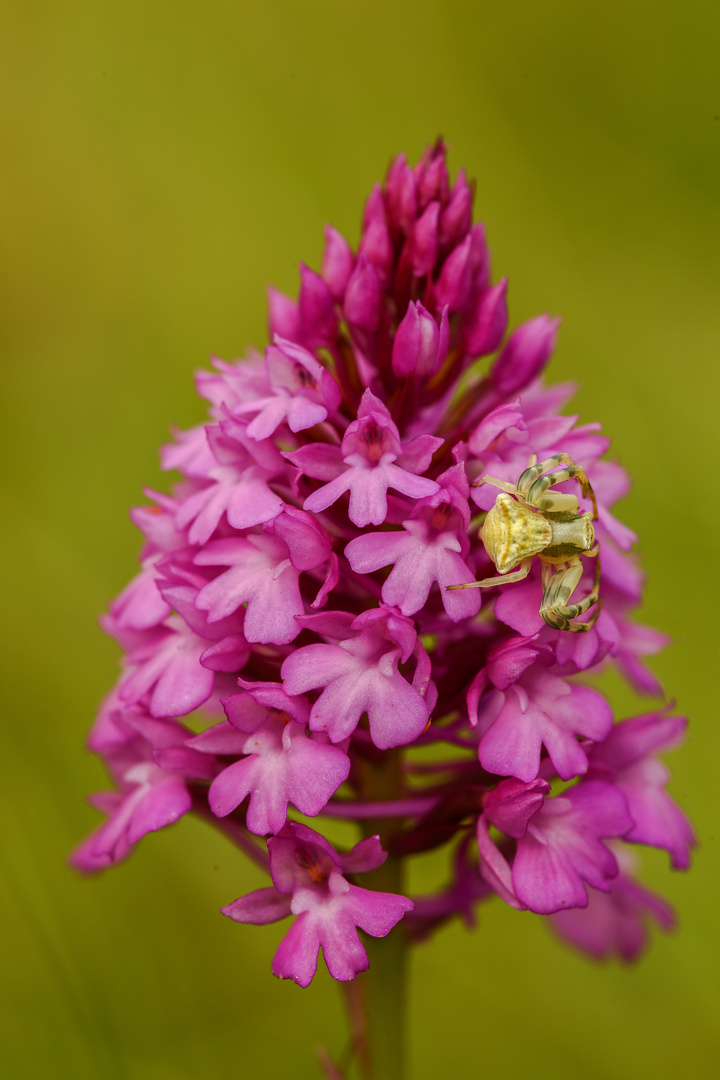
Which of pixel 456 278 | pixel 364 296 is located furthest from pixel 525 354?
pixel 364 296

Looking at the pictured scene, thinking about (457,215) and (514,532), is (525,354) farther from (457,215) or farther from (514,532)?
(514,532)

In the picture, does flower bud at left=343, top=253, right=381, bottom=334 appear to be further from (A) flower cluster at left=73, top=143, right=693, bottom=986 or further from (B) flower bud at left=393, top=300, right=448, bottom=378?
(B) flower bud at left=393, top=300, right=448, bottom=378

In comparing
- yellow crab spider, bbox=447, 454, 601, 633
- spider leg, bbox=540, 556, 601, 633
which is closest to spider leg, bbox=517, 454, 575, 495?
yellow crab spider, bbox=447, 454, 601, 633

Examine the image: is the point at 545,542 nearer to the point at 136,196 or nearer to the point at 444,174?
the point at 444,174

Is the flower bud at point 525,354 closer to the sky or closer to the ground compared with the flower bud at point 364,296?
closer to the ground

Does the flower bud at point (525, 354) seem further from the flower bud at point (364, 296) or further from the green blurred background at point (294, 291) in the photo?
the green blurred background at point (294, 291)

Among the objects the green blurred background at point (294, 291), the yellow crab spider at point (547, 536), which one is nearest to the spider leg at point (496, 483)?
the yellow crab spider at point (547, 536)

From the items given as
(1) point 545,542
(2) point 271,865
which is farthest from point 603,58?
(2) point 271,865

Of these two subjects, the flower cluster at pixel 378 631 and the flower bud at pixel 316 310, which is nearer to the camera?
the flower cluster at pixel 378 631
